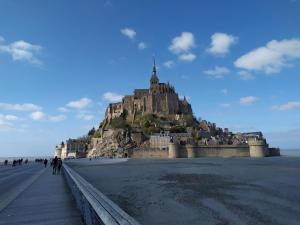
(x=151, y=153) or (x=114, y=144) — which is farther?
(x=114, y=144)

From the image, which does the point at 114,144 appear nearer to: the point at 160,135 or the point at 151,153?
the point at 151,153

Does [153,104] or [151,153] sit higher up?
[153,104]

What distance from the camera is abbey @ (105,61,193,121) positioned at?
9544 centimetres

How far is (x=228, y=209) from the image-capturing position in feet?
28.8

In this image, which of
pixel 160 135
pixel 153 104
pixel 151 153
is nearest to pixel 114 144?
pixel 151 153

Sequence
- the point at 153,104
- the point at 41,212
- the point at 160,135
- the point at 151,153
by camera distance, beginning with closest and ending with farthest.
Answer: the point at 41,212
the point at 151,153
the point at 160,135
the point at 153,104

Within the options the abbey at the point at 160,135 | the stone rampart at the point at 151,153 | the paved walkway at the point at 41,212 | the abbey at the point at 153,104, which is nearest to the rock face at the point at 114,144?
the abbey at the point at 160,135

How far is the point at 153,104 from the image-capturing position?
9494 cm

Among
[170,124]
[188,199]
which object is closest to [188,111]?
[170,124]

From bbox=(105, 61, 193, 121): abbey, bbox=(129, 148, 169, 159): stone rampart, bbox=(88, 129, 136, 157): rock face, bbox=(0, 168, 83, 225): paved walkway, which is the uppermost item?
bbox=(105, 61, 193, 121): abbey

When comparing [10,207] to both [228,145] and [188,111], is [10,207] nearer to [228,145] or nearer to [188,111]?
[228,145]

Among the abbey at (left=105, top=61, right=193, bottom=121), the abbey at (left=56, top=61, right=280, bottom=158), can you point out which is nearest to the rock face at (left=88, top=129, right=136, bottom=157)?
the abbey at (left=56, top=61, right=280, bottom=158)

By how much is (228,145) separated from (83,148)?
49150 mm

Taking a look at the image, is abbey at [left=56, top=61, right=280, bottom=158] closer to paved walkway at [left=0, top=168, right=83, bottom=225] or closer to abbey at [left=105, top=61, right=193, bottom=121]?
abbey at [left=105, top=61, right=193, bottom=121]
